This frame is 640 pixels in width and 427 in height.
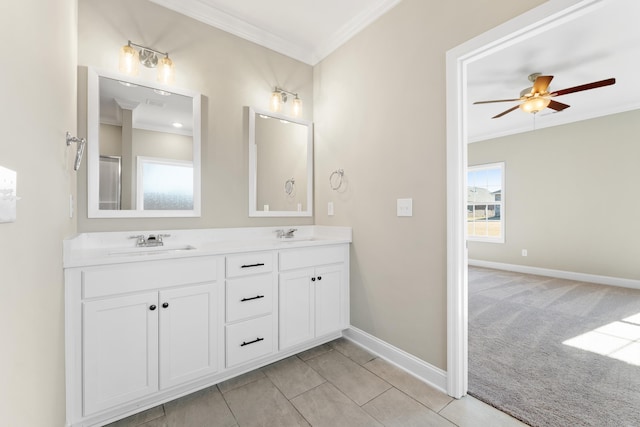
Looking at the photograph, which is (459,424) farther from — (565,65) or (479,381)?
(565,65)

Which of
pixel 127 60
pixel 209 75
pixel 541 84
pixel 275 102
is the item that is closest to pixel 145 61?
pixel 127 60

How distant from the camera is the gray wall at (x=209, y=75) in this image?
188 centimetres

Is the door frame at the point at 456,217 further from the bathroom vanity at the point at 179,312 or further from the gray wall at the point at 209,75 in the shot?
the gray wall at the point at 209,75

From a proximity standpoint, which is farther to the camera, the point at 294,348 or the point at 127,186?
the point at 294,348

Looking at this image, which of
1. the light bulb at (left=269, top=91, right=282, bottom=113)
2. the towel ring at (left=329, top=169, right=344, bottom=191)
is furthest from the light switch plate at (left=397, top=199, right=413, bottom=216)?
the light bulb at (left=269, top=91, right=282, bottom=113)

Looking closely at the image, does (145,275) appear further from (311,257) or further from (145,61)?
(145,61)

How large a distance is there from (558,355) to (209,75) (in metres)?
3.61

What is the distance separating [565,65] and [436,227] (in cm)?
282

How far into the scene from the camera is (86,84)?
1825 mm

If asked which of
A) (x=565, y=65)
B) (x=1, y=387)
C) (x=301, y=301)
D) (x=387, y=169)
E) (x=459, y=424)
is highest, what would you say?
(x=565, y=65)

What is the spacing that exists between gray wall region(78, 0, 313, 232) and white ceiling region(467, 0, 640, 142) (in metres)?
2.38

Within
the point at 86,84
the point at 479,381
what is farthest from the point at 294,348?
the point at 86,84

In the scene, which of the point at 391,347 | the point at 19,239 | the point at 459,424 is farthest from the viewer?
the point at 391,347

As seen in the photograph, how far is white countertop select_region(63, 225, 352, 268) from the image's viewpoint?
4.91 feet
